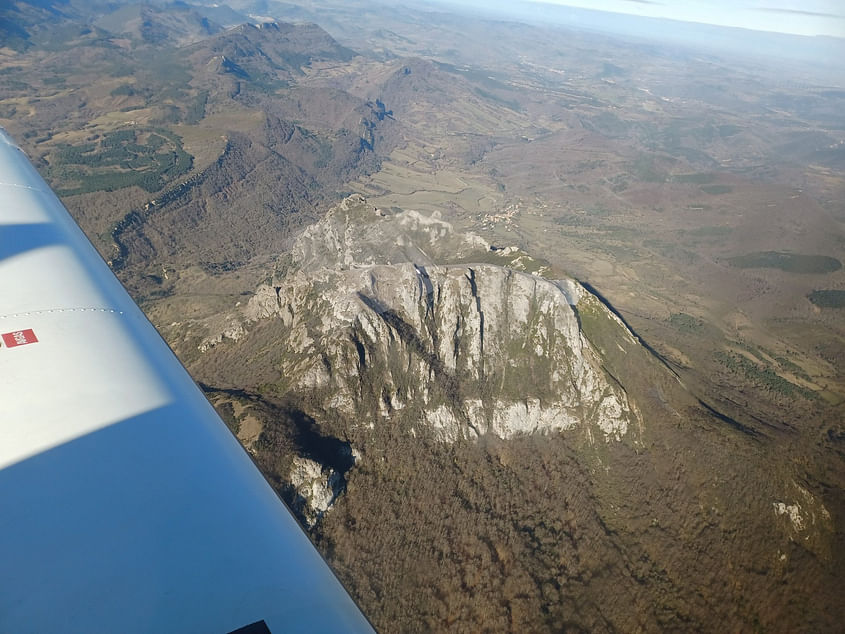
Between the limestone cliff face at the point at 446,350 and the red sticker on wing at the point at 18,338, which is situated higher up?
the red sticker on wing at the point at 18,338

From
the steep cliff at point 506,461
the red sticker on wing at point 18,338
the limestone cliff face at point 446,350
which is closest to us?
the red sticker on wing at point 18,338

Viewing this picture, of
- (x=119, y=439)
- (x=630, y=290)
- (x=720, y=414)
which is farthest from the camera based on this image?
(x=630, y=290)

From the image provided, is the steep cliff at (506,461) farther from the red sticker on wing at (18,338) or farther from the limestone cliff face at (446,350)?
the red sticker on wing at (18,338)

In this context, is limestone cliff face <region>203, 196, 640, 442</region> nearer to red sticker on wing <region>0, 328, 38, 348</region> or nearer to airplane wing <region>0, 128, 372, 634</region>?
red sticker on wing <region>0, 328, 38, 348</region>

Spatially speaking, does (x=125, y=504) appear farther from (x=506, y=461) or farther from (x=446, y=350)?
(x=446, y=350)

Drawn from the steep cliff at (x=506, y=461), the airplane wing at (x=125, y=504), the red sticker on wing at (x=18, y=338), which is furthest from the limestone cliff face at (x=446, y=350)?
the airplane wing at (x=125, y=504)

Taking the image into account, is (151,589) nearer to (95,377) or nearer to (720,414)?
(95,377)

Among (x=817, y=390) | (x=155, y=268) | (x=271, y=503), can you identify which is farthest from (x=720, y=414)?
(x=155, y=268)

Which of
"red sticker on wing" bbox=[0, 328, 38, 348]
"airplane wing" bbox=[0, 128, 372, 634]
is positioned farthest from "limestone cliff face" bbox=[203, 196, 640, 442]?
"airplane wing" bbox=[0, 128, 372, 634]
